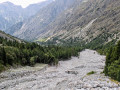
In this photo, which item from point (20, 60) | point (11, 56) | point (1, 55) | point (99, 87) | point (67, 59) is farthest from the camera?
point (67, 59)

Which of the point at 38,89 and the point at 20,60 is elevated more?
the point at 20,60

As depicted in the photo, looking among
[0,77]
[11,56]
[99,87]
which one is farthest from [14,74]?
[99,87]

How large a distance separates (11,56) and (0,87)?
78.4 ft

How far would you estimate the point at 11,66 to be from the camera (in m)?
53.2

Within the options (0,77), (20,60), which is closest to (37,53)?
(20,60)

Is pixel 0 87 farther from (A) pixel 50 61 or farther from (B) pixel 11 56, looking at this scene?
(A) pixel 50 61

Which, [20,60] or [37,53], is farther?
[37,53]

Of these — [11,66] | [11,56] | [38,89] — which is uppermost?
[11,56]

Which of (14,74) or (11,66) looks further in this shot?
(11,66)

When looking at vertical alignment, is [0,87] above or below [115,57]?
below

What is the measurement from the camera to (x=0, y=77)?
39.7 m

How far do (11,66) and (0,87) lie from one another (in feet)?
67.5

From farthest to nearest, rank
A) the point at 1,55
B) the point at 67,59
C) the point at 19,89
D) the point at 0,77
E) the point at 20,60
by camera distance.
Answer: the point at 67,59, the point at 20,60, the point at 1,55, the point at 0,77, the point at 19,89

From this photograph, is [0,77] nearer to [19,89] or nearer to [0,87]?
[0,87]
